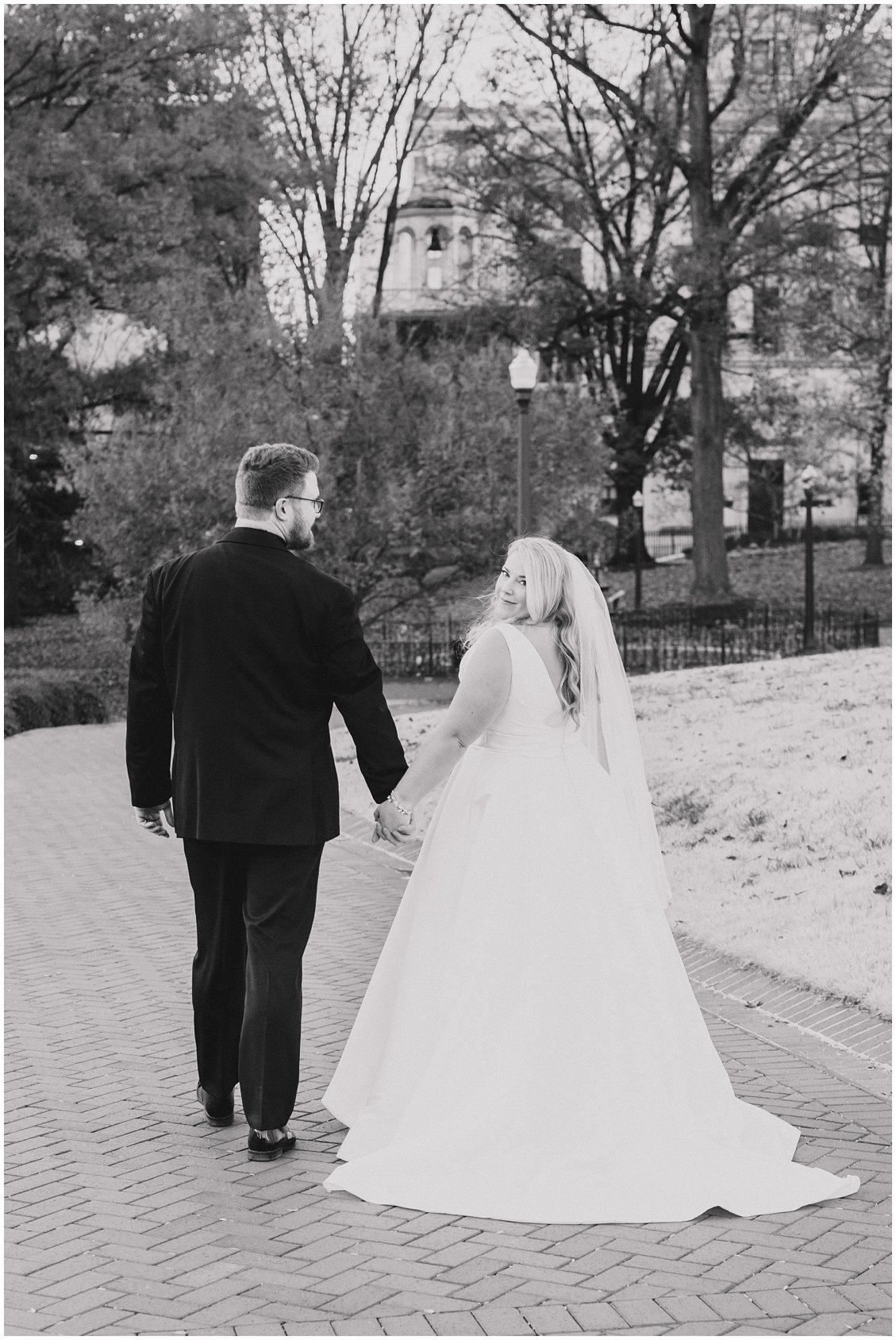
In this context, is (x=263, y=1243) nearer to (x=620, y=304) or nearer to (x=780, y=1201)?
(x=780, y=1201)

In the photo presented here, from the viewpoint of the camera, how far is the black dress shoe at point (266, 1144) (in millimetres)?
4504

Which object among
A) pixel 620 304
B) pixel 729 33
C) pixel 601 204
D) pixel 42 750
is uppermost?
pixel 729 33

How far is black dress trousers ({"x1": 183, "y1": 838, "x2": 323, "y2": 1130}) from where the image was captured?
4.50 m

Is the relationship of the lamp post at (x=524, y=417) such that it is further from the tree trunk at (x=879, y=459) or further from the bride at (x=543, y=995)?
the tree trunk at (x=879, y=459)

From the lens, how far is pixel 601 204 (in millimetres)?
Result: 30578

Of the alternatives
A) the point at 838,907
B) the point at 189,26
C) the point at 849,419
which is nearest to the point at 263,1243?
the point at 838,907

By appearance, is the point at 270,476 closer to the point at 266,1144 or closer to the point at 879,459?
the point at 266,1144

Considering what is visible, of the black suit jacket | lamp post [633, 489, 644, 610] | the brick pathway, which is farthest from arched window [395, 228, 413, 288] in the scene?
the black suit jacket

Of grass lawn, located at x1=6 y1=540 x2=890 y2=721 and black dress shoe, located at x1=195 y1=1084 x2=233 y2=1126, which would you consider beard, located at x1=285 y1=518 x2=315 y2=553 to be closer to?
black dress shoe, located at x1=195 y1=1084 x2=233 y2=1126

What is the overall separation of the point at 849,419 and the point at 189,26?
17.4 m

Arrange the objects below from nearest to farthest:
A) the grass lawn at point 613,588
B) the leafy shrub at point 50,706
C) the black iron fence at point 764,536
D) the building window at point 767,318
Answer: the leafy shrub at point 50,706 < the grass lawn at point 613,588 < the building window at point 767,318 < the black iron fence at point 764,536

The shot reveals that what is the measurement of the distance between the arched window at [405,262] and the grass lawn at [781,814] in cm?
4307

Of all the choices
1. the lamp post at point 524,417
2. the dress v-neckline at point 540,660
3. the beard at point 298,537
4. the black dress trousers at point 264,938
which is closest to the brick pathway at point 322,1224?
the black dress trousers at point 264,938

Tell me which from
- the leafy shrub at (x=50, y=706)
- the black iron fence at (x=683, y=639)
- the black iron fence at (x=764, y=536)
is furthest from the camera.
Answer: the black iron fence at (x=764, y=536)
